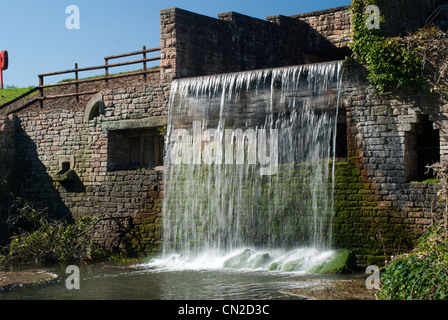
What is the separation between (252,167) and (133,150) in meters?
3.76

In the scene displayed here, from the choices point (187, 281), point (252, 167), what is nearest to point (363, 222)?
point (252, 167)

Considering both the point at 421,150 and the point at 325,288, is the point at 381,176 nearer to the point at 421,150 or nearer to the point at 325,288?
the point at 421,150

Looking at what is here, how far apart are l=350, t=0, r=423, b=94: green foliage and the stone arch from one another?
6213mm

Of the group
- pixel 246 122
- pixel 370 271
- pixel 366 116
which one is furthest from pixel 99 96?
pixel 370 271

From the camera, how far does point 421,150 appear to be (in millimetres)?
11250

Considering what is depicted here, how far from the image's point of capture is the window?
14109 millimetres

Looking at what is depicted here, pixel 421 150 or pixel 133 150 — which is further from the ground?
pixel 133 150

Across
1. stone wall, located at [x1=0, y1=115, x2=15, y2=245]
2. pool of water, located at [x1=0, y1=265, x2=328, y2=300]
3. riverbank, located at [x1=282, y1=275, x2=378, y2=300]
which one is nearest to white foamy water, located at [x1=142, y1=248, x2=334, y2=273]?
pool of water, located at [x1=0, y1=265, x2=328, y2=300]

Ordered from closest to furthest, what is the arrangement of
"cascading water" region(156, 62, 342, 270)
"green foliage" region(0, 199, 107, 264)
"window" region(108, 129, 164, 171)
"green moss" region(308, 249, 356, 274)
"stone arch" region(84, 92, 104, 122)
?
"green moss" region(308, 249, 356, 274), "cascading water" region(156, 62, 342, 270), "green foliage" region(0, 199, 107, 264), "window" region(108, 129, 164, 171), "stone arch" region(84, 92, 104, 122)

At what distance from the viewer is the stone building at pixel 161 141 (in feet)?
34.5

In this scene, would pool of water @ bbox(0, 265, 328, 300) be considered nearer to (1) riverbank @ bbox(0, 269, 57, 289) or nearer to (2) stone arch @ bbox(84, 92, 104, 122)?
(1) riverbank @ bbox(0, 269, 57, 289)

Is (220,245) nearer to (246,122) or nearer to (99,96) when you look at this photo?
(246,122)

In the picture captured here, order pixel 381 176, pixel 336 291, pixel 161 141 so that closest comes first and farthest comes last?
pixel 336 291, pixel 381 176, pixel 161 141

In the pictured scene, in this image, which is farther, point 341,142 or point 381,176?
point 341,142
